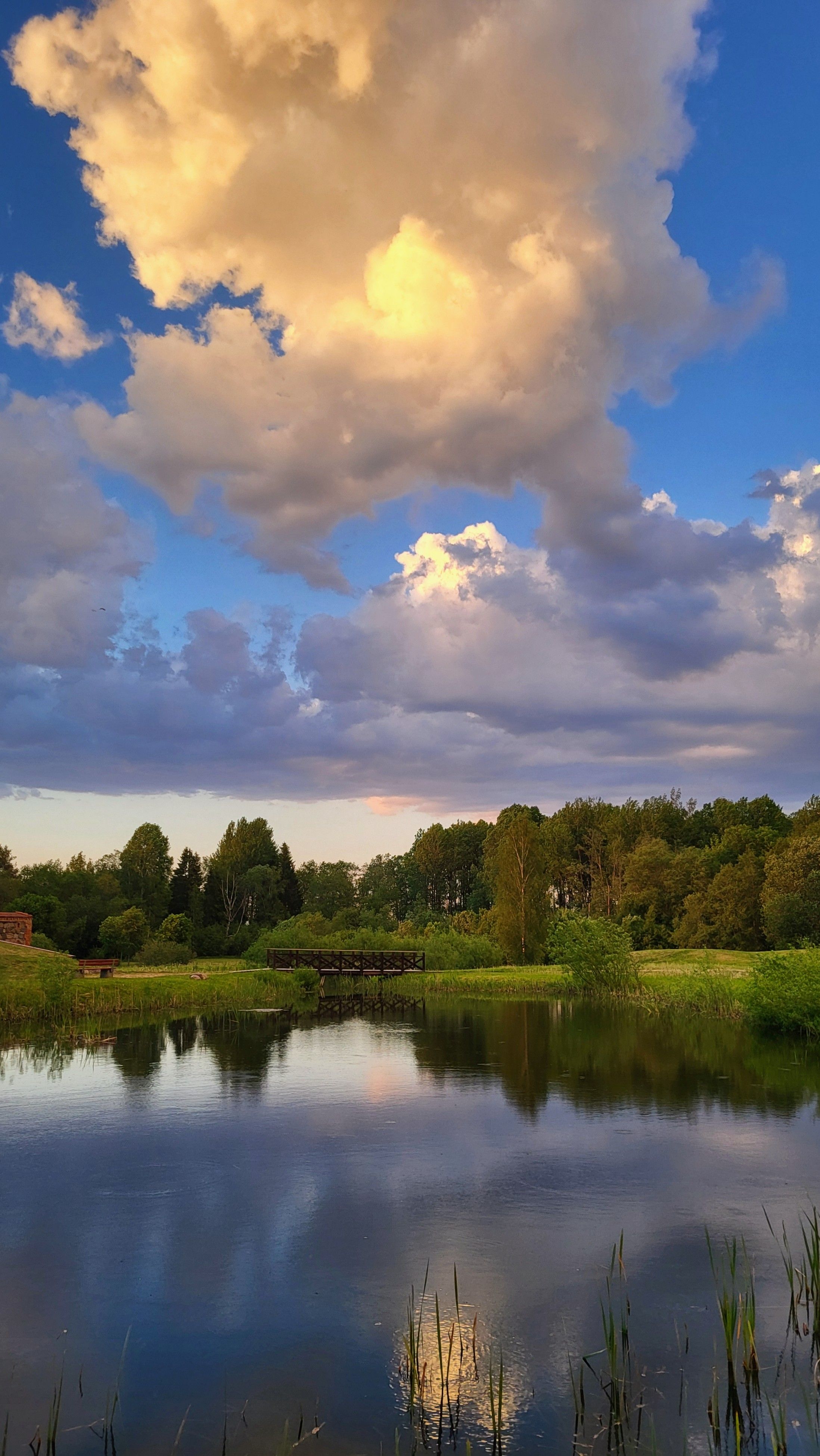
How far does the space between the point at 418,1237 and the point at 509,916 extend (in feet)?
223

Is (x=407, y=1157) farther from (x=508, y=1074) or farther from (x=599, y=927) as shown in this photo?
(x=599, y=927)

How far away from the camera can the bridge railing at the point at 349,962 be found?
2630 inches

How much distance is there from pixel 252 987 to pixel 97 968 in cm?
920

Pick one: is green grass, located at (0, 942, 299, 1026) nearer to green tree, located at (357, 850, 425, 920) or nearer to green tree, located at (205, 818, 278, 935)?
green tree, located at (205, 818, 278, 935)

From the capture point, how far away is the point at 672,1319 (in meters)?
11.4

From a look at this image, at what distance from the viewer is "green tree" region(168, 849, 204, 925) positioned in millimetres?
108875

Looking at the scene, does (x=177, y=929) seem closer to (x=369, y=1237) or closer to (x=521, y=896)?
(x=521, y=896)

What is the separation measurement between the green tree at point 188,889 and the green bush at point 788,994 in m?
80.7

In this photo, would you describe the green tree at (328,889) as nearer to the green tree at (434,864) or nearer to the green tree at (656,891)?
the green tree at (434,864)

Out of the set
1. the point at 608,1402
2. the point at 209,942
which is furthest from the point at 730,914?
the point at 608,1402

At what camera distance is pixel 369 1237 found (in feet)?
47.6

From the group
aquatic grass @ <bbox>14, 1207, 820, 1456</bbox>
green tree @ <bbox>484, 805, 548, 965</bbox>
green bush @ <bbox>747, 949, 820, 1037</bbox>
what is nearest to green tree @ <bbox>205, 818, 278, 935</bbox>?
green tree @ <bbox>484, 805, 548, 965</bbox>

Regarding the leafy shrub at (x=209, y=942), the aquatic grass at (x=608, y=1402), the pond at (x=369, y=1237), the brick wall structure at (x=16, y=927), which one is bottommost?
the leafy shrub at (x=209, y=942)

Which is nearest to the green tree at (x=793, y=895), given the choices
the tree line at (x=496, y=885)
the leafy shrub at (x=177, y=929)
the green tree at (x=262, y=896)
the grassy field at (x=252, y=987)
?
the tree line at (x=496, y=885)
